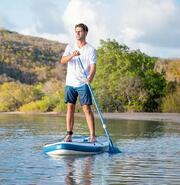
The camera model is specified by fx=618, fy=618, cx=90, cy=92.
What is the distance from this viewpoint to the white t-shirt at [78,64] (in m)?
11.7

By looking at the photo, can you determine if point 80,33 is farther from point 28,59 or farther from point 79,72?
point 28,59

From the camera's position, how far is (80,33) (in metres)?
11.6

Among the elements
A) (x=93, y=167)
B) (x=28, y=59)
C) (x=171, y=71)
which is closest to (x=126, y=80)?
(x=171, y=71)

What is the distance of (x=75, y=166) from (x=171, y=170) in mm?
1516

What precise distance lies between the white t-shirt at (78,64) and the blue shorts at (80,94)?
0.08 m

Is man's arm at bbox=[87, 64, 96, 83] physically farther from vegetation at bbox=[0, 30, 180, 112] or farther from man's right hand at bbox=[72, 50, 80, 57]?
vegetation at bbox=[0, 30, 180, 112]

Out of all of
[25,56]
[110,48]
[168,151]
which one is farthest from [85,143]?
[25,56]

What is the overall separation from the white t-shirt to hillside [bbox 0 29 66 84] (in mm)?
70696

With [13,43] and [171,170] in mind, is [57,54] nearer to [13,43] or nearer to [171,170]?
[13,43]

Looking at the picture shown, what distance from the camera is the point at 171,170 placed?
→ 9.13m

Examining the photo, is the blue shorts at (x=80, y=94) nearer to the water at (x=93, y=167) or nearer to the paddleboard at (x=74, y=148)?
the paddleboard at (x=74, y=148)

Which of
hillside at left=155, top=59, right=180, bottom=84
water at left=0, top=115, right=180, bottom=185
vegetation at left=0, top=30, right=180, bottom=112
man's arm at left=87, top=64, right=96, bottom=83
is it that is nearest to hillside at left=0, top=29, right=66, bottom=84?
vegetation at left=0, top=30, right=180, bottom=112

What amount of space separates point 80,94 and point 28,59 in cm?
9772

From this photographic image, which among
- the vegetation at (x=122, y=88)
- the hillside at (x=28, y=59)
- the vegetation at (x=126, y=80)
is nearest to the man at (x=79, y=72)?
the vegetation at (x=122, y=88)
